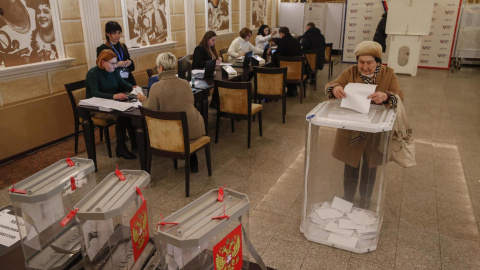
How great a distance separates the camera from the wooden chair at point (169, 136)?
10.6 feet

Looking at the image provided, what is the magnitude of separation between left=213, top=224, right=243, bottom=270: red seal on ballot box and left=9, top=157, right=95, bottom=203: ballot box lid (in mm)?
593

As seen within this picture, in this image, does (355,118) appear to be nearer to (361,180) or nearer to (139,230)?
(361,180)

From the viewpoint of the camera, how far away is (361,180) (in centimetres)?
289

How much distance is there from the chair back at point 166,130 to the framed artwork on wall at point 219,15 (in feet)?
16.5

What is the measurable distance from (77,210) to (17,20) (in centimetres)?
387

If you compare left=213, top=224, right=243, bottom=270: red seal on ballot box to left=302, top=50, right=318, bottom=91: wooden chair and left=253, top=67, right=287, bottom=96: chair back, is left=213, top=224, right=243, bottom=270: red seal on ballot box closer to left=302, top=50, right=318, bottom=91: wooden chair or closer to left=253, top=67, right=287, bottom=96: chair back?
left=253, top=67, right=287, bottom=96: chair back

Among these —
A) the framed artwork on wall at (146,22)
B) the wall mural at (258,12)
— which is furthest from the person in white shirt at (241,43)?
the wall mural at (258,12)

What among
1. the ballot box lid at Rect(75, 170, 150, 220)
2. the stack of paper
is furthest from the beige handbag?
the stack of paper

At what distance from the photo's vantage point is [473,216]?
3.17 meters

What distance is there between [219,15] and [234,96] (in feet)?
14.8

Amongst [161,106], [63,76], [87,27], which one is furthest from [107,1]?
[161,106]

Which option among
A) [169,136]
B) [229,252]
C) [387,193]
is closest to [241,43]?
[169,136]

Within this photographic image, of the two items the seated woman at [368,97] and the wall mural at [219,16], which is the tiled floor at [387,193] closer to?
the seated woman at [368,97]

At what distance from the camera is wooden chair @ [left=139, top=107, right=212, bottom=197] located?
324 centimetres
